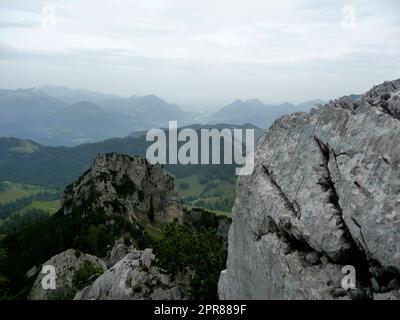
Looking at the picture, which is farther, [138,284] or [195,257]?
[195,257]

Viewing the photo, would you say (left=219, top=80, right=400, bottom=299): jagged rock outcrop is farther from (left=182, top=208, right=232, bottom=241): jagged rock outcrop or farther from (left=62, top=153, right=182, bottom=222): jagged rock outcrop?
(left=182, top=208, right=232, bottom=241): jagged rock outcrop

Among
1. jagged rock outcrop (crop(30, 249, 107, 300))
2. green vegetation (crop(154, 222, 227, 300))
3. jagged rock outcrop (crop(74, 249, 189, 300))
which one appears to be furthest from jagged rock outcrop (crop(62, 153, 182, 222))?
green vegetation (crop(154, 222, 227, 300))

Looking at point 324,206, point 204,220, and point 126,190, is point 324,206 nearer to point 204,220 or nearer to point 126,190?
point 126,190

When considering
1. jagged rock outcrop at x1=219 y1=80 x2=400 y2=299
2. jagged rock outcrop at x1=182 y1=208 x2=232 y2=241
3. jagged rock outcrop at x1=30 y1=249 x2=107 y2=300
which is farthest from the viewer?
jagged rock outcrop at x1=182 y1=208 x2=232 y2=241

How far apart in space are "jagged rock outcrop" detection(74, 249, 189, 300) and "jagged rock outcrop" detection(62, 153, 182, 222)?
10747 cm

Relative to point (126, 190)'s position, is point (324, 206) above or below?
below

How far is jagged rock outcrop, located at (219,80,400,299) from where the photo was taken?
23.9 meters

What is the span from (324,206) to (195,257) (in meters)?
23.6

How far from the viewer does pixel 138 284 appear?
4681cm

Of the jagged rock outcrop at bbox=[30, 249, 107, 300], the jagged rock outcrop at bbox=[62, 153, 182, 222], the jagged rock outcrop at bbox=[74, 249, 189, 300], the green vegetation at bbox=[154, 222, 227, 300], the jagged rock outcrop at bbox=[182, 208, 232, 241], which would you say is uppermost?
the jagged rock outcrop at bbox=[62, 153, 182, 222]

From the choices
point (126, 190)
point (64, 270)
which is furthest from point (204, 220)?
point (64, 270)
